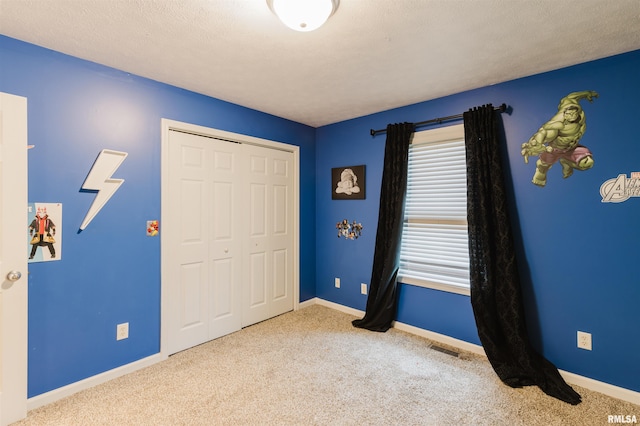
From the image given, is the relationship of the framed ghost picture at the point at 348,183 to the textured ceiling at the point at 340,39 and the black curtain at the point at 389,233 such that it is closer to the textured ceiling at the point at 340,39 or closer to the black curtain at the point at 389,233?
the black curtain at the point at 389,233

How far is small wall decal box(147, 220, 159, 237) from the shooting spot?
101 inches

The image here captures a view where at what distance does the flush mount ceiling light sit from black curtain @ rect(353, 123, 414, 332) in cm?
180

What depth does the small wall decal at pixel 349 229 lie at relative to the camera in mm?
3668

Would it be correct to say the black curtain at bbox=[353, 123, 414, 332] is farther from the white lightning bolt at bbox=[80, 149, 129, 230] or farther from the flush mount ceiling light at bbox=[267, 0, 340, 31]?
the white lightning bolt at bbox=[80, 149, 129, 230]

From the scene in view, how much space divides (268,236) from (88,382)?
2002 millimetres

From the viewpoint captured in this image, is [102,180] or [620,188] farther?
[102,180]

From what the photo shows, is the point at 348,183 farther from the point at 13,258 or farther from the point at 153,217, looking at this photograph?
the point at 13,258

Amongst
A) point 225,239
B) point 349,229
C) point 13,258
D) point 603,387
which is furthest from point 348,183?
point 13,258

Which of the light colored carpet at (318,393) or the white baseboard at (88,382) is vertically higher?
the white baseboard at (88,382)

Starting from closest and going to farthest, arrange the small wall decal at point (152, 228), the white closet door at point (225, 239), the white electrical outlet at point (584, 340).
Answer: the white electrical outlet at point (584, 340) < the small wall decal at point (152, 228) < the white closet door at point (225, 239)

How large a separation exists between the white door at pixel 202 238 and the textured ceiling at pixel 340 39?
0.67m

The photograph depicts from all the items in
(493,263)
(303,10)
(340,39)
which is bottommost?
(493,263)

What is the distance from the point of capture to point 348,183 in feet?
12.2

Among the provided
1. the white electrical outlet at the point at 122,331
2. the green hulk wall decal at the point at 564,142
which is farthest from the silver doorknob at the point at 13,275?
the green hulk wall decal at the point at 564,142
